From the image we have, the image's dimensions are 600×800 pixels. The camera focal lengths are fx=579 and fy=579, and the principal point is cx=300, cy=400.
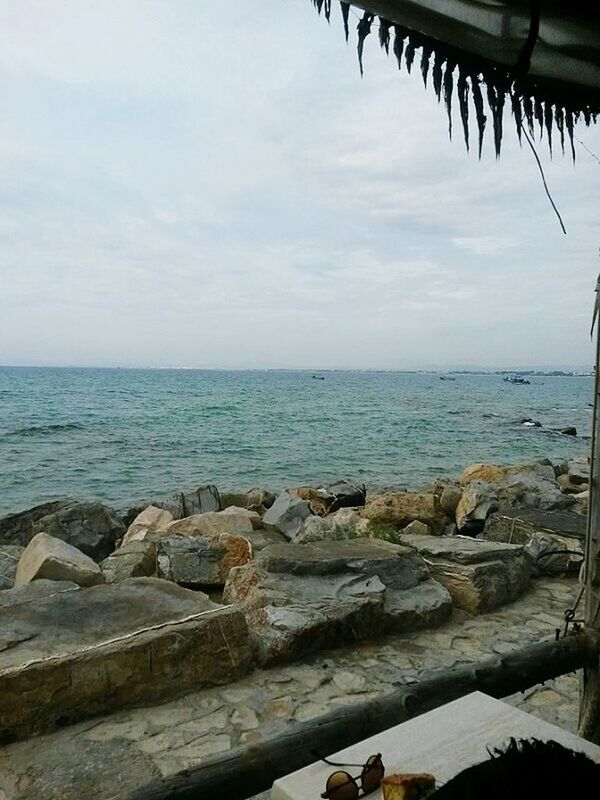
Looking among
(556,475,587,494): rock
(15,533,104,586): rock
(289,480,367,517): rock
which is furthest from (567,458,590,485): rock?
(15,533,104,586): rock

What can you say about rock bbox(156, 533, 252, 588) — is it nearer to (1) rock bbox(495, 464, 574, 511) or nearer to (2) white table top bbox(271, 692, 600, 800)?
(2) white table top bbox(271, 692, 600, 800)

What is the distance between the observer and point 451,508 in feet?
34.4

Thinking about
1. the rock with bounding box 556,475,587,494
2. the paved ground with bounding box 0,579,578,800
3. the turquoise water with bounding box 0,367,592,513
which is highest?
the paved ground with bounding box 0,579,578,800

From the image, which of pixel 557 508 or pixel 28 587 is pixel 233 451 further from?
pixel 28 587

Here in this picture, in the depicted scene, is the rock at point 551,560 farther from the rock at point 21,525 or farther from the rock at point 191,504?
the rock at point 21,525

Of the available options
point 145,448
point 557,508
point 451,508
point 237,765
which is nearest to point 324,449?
point 145,448

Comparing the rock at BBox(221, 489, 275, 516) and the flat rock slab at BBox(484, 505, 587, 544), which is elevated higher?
the flat rock slab at BBox(484, 505, 587, 544)

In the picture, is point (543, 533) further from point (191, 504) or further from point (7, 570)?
point (191, 504)

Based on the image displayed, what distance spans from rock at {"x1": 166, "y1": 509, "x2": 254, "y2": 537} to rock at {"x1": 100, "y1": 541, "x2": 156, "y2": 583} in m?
1.76

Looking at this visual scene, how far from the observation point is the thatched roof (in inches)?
61.6

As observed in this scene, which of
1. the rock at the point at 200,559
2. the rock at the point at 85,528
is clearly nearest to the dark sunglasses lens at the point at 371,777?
the rock at the point at 200,559

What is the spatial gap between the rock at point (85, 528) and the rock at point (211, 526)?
54.4 inches

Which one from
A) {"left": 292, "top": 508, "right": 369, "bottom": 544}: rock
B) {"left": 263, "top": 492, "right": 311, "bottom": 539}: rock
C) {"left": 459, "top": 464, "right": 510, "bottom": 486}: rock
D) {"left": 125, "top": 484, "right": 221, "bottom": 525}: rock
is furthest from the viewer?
{"left": 459, "top": 464, "right": 510, "bottom": 486}: rock

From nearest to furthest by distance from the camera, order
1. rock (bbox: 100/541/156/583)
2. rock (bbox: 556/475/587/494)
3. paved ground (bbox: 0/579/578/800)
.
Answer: paved ground (bbox: 0/579/578/800) < rock (bbox: 100/541/156/583) < rock (bbox: 556/475/587/494)
